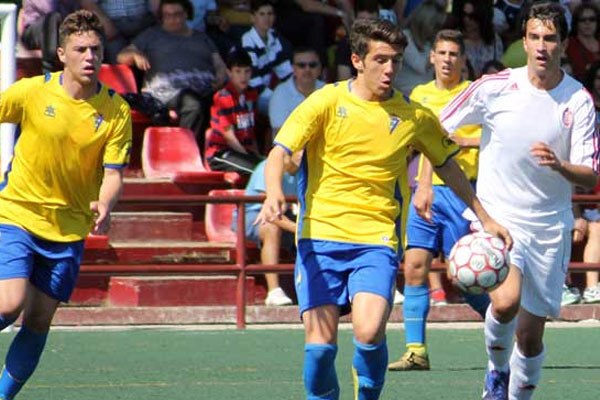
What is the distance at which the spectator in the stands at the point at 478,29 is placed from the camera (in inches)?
626

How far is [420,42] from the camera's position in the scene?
15500mm

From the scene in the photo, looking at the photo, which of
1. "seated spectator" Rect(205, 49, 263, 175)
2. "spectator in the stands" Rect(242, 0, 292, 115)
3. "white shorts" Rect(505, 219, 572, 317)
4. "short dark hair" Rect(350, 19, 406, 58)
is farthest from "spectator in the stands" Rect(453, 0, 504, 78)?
"short dark hair" Rect(350, 19, 406, 58)

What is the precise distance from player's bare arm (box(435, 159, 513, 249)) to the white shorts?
0.28 m

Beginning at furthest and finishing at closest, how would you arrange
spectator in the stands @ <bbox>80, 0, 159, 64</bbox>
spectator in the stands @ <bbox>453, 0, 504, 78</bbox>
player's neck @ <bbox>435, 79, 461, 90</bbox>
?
spectator in the stands @ <bbox>453, 0, 504, 78</bbox> → spectator in the stands @ <bbox>80, 0, 159, 64</bbox> → player's neck @ <bbox>435, 79, 461, 90</bbox>

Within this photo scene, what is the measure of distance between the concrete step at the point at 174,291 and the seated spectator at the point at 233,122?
1.21m

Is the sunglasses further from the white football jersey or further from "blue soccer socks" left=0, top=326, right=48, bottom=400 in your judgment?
"blue soccer socks" left=0, top=326, right=48, bottom=400

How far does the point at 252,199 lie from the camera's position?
43.6 ft

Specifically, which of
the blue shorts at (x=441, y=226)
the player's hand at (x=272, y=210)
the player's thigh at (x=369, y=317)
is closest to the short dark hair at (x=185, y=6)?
the blue shorts at (x=441, y=226)

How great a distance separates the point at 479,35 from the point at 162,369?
21.7ft

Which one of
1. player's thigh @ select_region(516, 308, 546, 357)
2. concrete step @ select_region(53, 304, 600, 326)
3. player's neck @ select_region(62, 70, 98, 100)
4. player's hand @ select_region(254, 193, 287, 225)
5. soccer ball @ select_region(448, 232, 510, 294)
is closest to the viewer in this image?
player's hand @ select_region(254, 193, 287, 225)

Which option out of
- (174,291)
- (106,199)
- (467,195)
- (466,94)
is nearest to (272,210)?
(467,195)

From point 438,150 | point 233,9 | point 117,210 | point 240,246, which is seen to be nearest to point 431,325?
point 240,246

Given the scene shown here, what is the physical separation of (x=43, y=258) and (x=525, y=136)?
2.62 m

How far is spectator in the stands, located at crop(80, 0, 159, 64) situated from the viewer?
15.1m
